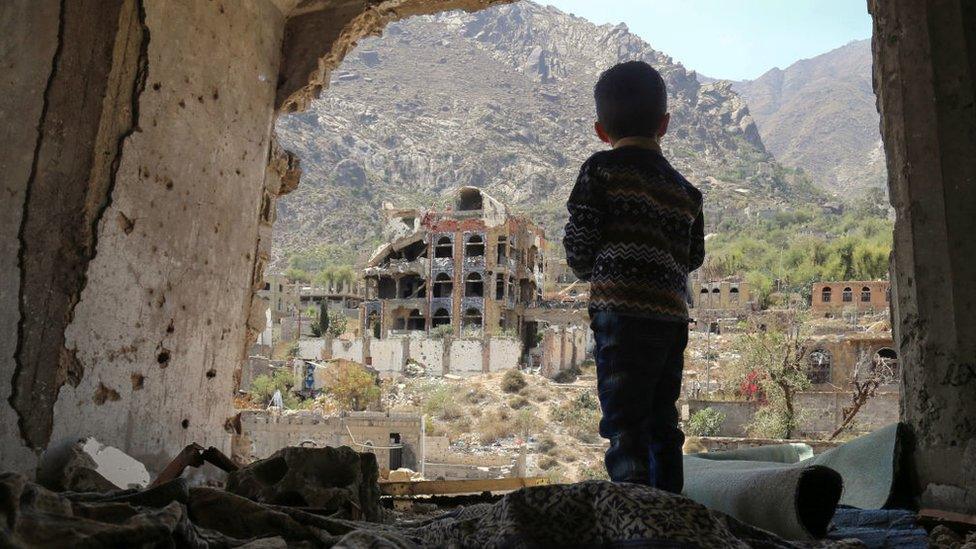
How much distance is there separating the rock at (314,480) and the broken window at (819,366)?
1058 inches

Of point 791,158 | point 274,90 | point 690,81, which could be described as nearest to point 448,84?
point 690,81

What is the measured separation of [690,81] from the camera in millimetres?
118750

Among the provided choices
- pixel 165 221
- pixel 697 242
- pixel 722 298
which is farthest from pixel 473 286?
pixel 697 242

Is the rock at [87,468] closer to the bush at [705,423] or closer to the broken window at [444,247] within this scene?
the bush at [705,423]

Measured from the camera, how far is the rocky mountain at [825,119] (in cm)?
11238

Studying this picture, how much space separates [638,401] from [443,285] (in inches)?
1494

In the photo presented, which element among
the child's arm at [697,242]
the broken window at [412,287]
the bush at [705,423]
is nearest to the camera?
the child's arm at [697,242]

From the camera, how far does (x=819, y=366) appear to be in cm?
2747

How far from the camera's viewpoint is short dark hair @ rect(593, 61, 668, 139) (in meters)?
2.77

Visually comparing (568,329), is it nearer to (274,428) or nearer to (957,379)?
(274,428)

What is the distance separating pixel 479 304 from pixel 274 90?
33926mm

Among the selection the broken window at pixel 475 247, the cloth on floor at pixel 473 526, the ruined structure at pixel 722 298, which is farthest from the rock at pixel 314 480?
the ruined structure at pixel 722 298

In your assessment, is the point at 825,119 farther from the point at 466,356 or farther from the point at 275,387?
the point at 275,387

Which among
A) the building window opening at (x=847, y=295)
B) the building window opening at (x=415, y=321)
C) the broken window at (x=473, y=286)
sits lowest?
the building window opening at (x=415, y=321)
